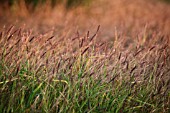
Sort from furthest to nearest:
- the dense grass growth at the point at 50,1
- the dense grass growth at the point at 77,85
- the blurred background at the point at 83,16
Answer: the dense grass growth at the point at 50,1 → the blurred background at the point at 83,16 → the dense grass growth at the point at 77,85

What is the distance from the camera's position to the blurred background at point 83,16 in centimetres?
488

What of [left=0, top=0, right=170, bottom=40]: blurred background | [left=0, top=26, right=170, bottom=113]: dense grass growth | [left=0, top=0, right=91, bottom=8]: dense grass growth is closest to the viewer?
[left=0, top=26, right=170, bottom=113]: dense grass growth

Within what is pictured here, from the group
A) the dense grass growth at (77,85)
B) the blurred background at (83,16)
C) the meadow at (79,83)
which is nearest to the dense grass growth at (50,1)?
the blurred background at (83,16)

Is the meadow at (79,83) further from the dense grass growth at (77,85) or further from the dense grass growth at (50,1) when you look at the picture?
the dense grass growth at (50,1)

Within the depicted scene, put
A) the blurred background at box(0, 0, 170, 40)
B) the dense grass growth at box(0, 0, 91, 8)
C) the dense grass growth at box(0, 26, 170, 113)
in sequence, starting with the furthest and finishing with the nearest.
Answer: the dense grass growth at box(0, 0, 91, 8) < the blurred background at box(0, 0, 170, 40) < the dense grass growth at box(0, 26, 170, 113)

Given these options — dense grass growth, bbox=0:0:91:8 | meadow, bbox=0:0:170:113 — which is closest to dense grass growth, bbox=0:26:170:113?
meadow, bbox=0:0:170:113

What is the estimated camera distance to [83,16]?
18.4 ft

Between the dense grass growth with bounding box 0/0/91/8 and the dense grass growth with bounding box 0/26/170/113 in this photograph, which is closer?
the dense grass growth with bounding box 0/26/170/113

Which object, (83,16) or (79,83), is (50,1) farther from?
(79,83)

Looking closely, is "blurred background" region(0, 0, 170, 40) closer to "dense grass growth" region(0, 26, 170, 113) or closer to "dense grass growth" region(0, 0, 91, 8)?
"dense grass growth" region(0, 0, 91, 8)

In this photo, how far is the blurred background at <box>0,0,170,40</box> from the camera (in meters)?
4.88

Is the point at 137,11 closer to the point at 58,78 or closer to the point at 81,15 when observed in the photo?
the point at 81,15

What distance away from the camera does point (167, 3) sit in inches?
302

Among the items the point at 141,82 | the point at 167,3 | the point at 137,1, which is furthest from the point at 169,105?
the point at 167,3
